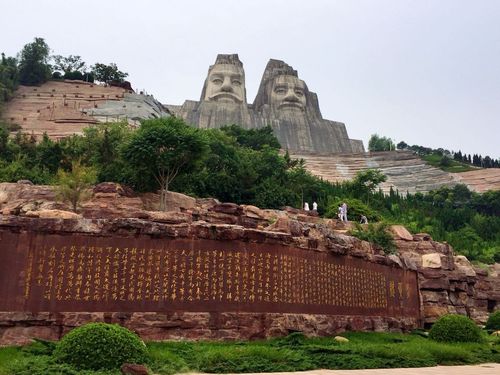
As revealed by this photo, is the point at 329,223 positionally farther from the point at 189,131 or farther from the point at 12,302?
→ the point at 12,302

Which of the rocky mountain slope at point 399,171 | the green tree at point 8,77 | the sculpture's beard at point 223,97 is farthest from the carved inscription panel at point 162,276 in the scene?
the sculpture's beard at point 223,97

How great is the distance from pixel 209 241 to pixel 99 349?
9.94ft

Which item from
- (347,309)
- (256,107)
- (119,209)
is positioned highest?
(256,107)

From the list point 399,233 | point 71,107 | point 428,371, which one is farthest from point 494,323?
point 71,107

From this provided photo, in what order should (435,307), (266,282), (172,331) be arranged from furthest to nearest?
(435,307) → (266,282) → (172,331)

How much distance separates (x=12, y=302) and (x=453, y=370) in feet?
20.0

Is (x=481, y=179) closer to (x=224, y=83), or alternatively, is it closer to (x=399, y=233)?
(x=224, y=83)

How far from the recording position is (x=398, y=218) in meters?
28.1

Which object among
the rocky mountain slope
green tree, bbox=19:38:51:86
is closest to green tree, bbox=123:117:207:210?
the rocky mountain slope

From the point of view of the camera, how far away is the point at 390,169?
4806 cm

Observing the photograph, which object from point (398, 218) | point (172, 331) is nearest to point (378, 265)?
point (172, 331)

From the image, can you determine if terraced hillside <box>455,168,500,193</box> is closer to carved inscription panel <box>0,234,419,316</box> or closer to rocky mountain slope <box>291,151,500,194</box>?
rocky mountain slope <box>291,151,500,194</box>

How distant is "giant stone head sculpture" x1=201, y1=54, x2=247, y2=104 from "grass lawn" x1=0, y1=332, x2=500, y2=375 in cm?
4846

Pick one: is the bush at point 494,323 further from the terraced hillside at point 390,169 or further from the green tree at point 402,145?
the green tree at point 402,145
